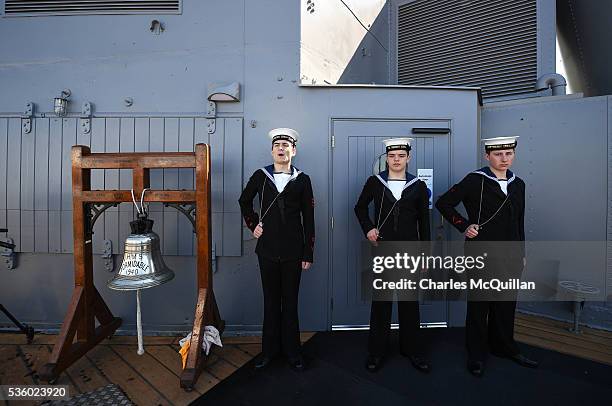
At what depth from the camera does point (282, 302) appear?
2.59m

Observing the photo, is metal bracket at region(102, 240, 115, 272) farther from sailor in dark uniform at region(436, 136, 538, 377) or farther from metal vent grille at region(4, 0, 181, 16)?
sailor in dark uniform at region(436, 136, 538, 377)

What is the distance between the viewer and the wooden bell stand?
2.47m

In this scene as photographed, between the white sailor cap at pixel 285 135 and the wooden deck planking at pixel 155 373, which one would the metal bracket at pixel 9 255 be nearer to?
the wooden deck planking at pixel 155 373

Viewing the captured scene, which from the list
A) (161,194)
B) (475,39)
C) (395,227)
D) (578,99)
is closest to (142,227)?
(161,194)

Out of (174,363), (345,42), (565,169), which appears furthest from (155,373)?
(565,169)

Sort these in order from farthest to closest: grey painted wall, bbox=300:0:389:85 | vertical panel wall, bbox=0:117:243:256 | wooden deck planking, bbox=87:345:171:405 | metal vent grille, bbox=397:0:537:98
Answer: metal vent grille, bbox=397:0:537:98
grey painted wall, bbox=300:0:389:85
vertical panel wall, bbox=0:117:243:256
wooden deck planking, bbox=87:345:171:405

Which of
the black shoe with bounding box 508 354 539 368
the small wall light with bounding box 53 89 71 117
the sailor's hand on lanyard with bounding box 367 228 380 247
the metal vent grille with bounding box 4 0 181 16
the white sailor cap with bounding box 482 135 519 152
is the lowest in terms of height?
the black shoe with bounding box 508 354 539 368

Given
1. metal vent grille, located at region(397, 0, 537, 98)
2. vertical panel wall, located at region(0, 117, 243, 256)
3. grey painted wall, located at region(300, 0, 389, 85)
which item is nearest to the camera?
vertical panel wall, located at region(0, 117, 243, 256)

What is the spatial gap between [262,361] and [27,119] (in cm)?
337

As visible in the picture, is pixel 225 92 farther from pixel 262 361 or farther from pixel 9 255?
pixel 9 255

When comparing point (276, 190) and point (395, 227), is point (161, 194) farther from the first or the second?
point (395, 227)

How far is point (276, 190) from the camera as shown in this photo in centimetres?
253

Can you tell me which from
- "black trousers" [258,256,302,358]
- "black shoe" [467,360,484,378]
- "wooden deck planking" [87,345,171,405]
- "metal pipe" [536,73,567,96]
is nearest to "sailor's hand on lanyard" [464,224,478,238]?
"black shoe" [467,360,484,378]

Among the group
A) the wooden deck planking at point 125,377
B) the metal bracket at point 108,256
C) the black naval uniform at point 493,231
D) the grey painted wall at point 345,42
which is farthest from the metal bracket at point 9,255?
the black naval uniform at point 493,231
